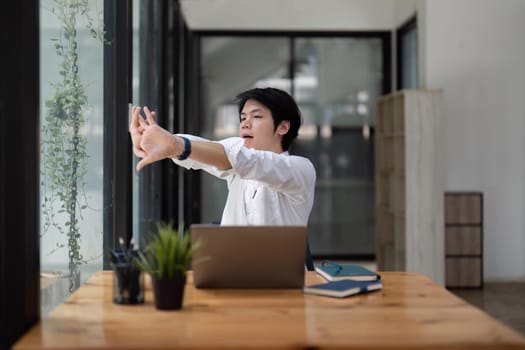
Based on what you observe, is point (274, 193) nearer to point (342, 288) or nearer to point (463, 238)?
point (342, 288)

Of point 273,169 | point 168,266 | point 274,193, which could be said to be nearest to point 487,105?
point 274,193

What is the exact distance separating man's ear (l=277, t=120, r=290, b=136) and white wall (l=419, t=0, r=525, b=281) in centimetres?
435

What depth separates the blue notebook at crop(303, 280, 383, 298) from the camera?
6.45ft

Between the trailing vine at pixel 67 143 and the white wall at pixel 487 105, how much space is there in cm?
475

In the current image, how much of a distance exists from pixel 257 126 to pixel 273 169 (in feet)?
1.68

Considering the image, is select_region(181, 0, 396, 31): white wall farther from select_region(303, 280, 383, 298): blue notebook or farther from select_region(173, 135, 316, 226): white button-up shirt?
select_region(303, 280, 383, 298): blue notebook

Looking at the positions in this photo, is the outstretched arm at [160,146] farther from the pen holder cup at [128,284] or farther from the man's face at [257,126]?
the man's face at [257,126]

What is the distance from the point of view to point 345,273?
221 cm

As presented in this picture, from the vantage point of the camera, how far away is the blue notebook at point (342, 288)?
6.45 feet

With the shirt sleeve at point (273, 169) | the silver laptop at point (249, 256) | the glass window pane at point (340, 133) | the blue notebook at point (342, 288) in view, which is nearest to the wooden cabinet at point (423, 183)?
the glass window pane at point (340, 133)

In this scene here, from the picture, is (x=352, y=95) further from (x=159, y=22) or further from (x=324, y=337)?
(x=324, y=337)

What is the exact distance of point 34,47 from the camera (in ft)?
5.65

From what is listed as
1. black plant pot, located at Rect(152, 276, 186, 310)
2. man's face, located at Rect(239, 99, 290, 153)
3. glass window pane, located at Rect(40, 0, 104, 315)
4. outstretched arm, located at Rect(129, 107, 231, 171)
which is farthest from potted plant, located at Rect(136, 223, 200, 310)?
man's face, located at Rect(239, 99, 290, 153)

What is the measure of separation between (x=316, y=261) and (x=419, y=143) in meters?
2.43
